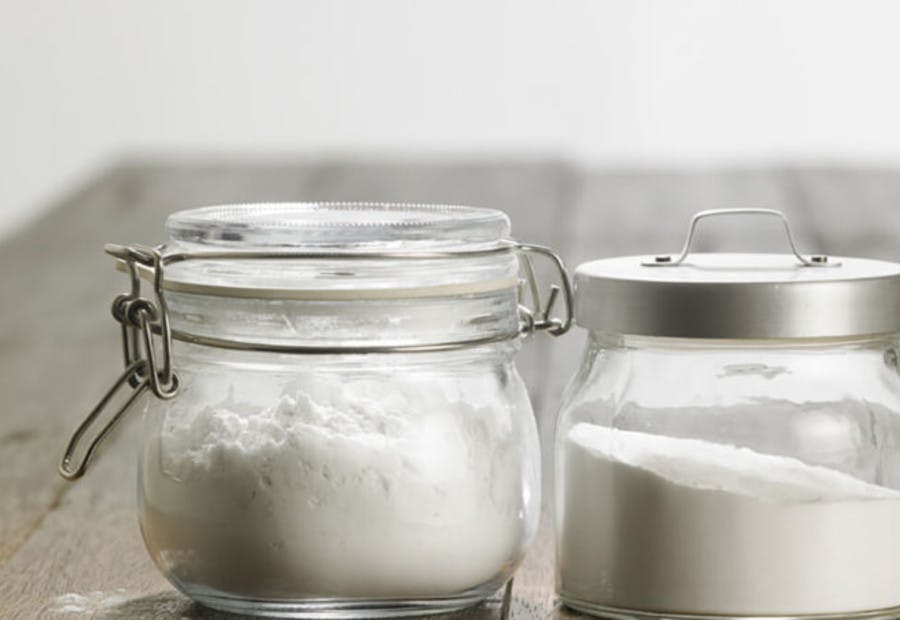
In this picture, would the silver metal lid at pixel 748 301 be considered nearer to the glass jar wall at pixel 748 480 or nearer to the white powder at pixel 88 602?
the glass jar wall at pixel 748 480

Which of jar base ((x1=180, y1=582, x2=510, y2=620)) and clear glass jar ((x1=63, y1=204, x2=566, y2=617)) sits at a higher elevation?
clear glass jar ((x1=63, y1=204, x2=566, y2=617))

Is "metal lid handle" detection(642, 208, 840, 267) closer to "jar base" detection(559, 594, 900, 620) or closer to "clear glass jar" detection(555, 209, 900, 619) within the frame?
"clear glass jar" detection(555, 209, 900, 619)

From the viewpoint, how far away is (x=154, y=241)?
1.60 meters

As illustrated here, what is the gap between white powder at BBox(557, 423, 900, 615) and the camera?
1.90 feet

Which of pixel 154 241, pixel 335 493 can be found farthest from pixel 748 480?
pixel 154 241

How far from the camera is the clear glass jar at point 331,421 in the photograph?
0.57 meters

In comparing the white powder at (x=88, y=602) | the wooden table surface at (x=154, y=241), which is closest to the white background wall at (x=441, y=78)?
the wooden table surface at (x=154, y=241)

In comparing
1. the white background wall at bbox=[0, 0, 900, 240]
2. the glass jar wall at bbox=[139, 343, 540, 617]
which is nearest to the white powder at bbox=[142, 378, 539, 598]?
the glass jar wall at bbox=[139, 343, 540, 617]

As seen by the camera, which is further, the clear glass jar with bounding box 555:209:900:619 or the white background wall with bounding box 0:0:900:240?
the white background wall with bounding box 0:0:900:240

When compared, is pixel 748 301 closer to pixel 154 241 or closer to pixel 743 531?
pixel 743 531

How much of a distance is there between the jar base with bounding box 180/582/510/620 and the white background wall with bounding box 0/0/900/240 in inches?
91.1

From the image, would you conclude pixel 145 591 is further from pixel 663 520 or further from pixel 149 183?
pixel 149 183

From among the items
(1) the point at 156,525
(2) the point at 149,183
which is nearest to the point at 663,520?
(1) the point at 156,525

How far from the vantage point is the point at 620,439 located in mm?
604
